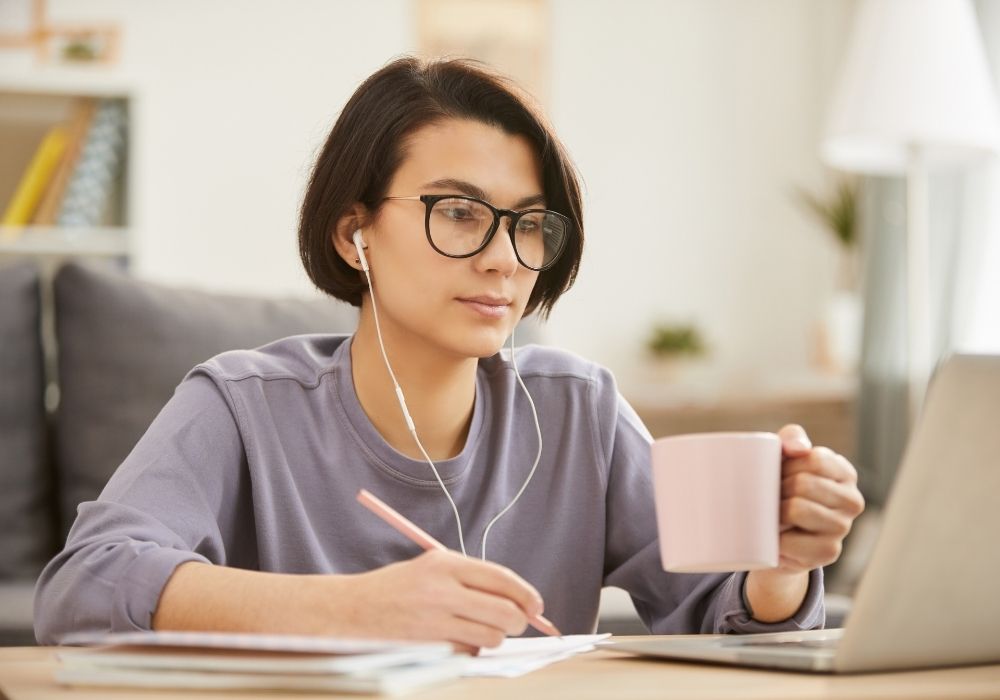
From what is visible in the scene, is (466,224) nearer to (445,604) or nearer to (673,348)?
(445,604)

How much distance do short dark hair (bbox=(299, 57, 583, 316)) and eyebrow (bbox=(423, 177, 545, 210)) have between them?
0.06 metres

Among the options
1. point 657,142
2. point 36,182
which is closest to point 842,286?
point 657,142

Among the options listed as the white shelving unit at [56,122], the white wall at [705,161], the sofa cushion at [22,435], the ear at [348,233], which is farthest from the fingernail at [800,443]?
the white wall at [705,161]

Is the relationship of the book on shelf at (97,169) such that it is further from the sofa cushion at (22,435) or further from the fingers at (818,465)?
the fingers at (818,465)

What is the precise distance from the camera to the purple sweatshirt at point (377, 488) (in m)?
1.12

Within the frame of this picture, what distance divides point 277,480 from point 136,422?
934mm

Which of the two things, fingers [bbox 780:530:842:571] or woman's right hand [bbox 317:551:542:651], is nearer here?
woman's right hand [bbox 317:551:542:651]

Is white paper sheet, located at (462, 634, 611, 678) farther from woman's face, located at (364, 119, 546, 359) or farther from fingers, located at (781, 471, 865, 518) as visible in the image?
woman's face, located at (364, 119, 546, 359)

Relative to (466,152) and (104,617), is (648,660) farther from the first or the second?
(466,152)

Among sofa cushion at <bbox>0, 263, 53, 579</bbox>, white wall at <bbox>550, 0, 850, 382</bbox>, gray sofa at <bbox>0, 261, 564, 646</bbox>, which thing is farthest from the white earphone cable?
white wall at <bbox>550, 0, 850, 382</bbox>

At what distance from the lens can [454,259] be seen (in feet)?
4.14

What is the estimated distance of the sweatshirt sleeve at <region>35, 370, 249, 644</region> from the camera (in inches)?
37.3

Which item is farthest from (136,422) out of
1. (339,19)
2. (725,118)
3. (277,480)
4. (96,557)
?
(725,118)

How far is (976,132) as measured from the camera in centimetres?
286
